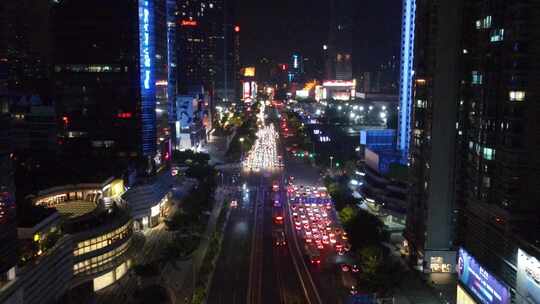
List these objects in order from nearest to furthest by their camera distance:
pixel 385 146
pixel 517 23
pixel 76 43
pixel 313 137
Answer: pixel 517 23
pixel 76 43
pixel 385 146
pixel 313 137

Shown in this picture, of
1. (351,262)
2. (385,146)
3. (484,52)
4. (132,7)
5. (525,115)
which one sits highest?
(132,7)

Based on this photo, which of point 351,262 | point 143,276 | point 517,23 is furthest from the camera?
point 351,262

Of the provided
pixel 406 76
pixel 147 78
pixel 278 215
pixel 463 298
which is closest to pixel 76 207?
pixel 147 78

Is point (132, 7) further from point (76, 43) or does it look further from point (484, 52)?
point (484, 52)

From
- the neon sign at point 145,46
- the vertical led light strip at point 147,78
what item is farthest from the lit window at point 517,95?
the neon sign at point 145,46

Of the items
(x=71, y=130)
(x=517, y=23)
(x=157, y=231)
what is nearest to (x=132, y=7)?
(x=71, y=130)

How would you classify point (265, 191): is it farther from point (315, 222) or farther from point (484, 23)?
point (484, 23)

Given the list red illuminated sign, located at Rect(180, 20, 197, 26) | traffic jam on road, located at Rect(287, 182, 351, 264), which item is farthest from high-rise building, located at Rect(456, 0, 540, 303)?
red illuminated sign, located at Rect(180, 20, 197, 26)

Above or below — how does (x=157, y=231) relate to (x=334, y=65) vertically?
below
